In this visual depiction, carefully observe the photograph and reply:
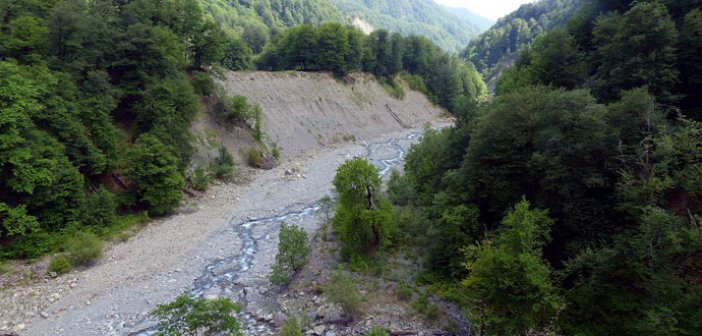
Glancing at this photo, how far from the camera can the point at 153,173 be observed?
27.9 metres

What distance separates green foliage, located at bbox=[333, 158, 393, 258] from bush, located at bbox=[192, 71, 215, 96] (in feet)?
94.4

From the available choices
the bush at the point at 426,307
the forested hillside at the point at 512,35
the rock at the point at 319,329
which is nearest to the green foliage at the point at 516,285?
the bush at the point at 426,307

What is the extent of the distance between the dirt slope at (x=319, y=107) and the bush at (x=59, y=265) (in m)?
28.2

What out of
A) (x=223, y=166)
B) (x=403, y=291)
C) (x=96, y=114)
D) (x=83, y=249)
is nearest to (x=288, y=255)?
(x=403, y=291)

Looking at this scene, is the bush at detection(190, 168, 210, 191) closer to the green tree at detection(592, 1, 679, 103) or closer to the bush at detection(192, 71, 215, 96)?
the bush at detection(192, 71, 215, 96)

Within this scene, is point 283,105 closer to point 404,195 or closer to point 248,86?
point 248,86

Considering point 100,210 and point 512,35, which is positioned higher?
point 512,35

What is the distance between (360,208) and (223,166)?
68.3ft

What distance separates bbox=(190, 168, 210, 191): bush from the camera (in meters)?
33.9

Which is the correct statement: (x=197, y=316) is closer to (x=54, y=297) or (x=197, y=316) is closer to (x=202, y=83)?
(x=54, y=297)

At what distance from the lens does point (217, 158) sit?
38844 millimetres

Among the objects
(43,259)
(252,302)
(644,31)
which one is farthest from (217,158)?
(644,31)

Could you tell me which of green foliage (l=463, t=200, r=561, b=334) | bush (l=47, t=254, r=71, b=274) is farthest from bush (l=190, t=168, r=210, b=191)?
green foliage (l=463, t=200, r=561, b=334)

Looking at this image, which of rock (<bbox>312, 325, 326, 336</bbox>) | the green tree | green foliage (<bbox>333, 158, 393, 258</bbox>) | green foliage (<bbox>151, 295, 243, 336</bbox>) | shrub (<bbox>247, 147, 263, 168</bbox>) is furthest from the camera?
shrub (<bbox>247, 147, 263, 168</bbox>)
